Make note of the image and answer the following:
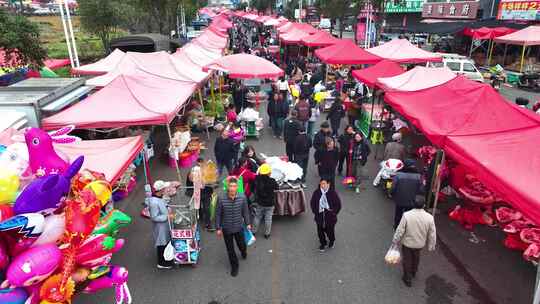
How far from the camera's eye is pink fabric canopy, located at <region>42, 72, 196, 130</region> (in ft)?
25.0

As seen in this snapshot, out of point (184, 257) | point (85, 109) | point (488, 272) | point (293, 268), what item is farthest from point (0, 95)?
point (488, 272)

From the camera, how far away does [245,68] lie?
13297 mm

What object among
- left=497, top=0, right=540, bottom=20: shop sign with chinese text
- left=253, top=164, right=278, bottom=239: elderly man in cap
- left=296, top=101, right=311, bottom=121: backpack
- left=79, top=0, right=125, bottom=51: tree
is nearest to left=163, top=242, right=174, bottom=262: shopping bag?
left=253, top=164, right=278, bottom=239: elderly man in cap

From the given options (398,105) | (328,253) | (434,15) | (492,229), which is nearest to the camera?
(328,253)

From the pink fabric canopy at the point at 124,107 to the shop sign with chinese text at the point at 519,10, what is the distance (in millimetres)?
26521

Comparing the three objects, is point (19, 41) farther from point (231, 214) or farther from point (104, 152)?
point (231, 214)

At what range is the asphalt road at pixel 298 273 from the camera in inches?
221

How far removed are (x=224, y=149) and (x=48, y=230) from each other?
5.18 meters

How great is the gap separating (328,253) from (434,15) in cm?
3915

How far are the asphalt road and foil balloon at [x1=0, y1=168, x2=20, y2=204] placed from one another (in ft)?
7.93

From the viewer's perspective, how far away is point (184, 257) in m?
6.23

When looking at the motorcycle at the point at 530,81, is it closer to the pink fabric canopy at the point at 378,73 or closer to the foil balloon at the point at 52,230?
the pink fabric canopy at the point at 378,73

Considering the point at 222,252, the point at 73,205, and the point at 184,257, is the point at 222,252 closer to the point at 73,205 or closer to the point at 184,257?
the point at 184,257

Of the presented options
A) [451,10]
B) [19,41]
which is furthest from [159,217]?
[451,10]
